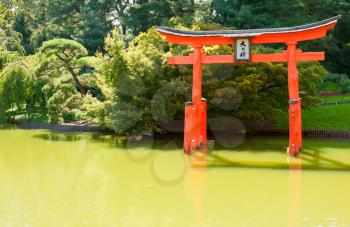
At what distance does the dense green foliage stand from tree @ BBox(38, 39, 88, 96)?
44 millimetres

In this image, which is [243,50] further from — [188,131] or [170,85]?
[170,85]

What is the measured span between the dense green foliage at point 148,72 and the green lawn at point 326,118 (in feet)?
4.85

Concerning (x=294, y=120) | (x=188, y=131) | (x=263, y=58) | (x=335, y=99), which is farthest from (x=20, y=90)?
(x=335, y=99)

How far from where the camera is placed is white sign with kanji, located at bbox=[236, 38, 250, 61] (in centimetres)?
1402

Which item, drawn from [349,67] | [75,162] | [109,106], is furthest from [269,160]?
[349,67]

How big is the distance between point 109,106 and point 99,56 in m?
2.23

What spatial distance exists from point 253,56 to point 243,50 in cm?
41

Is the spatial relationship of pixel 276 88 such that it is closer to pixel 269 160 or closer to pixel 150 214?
pixel 269 160

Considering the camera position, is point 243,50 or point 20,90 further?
point 20,90

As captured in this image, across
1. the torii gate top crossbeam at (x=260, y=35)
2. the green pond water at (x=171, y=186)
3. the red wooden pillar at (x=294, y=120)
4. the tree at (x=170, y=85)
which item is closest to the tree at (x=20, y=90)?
the tree at (x=170, y=85)

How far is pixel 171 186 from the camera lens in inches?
381

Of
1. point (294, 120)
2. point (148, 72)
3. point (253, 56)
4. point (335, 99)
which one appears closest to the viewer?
point (294, 120)

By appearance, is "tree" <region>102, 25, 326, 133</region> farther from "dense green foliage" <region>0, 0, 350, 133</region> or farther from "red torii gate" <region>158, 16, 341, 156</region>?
"red torii gate" <region>158, 16, 341, 156</region>

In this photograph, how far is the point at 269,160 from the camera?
41.8 ft
